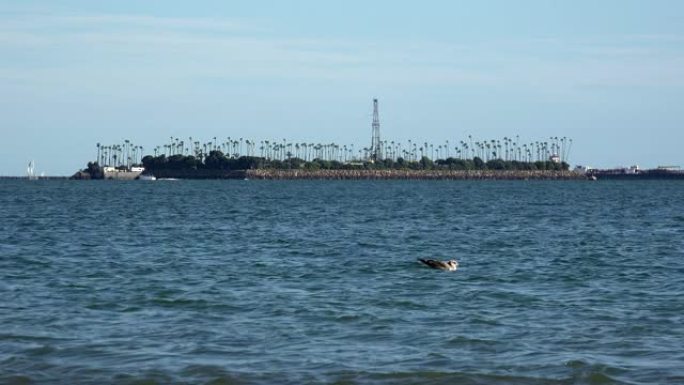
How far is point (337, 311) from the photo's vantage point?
25719 millimetres

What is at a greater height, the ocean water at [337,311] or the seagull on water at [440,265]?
the seagull on water at [440,265]

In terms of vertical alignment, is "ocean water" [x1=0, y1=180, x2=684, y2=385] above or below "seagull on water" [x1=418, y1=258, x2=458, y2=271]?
below

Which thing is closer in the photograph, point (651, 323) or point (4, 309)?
point (651, 323)

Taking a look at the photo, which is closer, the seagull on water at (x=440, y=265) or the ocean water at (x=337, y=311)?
the ocean water at (x=337, y=311)

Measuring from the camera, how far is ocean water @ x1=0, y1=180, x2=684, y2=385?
774 inches

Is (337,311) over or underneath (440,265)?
underneath

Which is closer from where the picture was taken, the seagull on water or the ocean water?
the ocean water

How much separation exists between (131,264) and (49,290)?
7623 millimetres

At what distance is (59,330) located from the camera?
2314cm

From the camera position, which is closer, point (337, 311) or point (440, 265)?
point (337, 311)

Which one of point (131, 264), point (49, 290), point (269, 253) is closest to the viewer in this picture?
point (49, 290)

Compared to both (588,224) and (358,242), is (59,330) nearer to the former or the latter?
(358,242)

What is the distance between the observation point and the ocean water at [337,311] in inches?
774

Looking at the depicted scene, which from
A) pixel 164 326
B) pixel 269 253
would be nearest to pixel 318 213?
pixel 269 253
